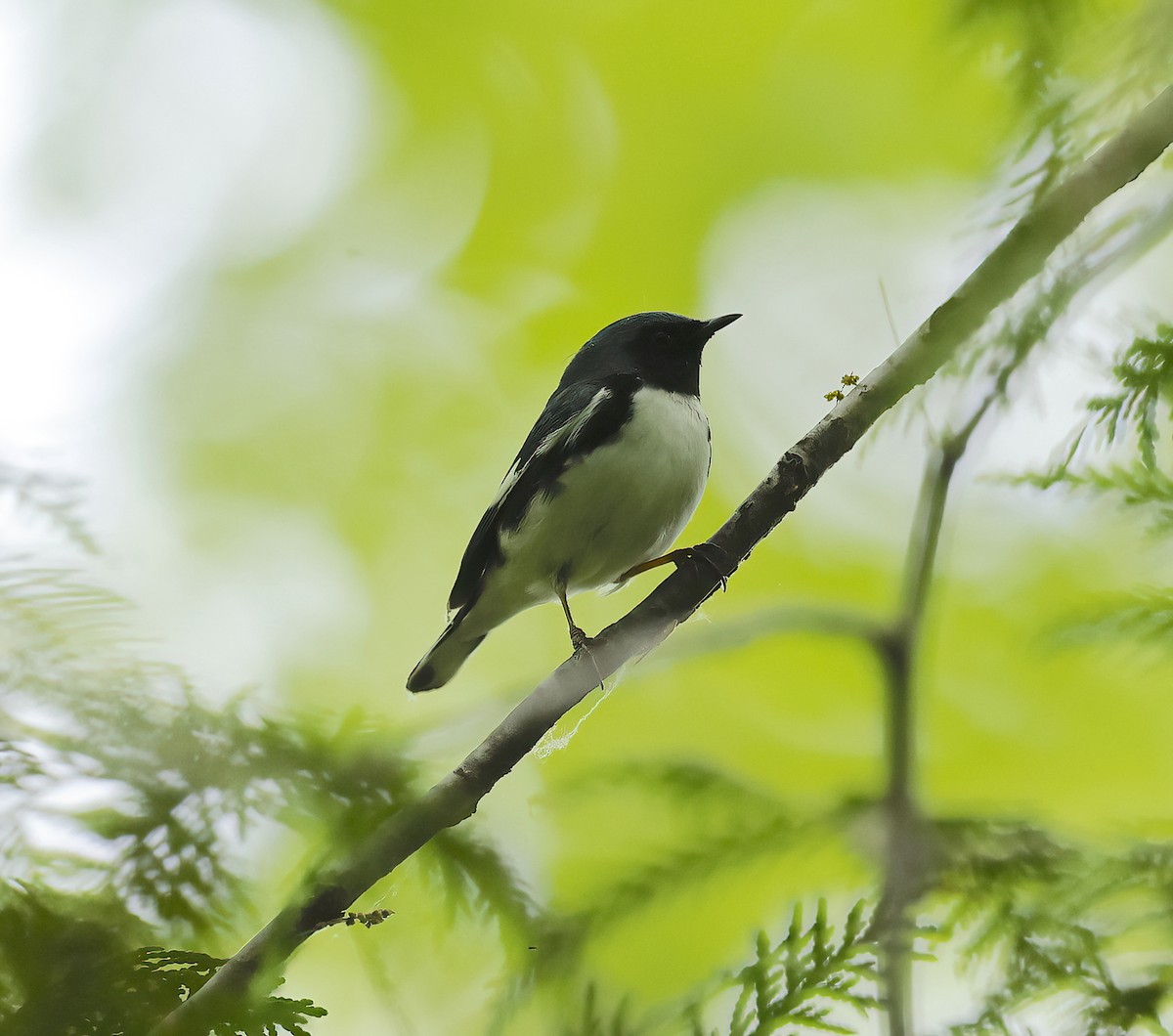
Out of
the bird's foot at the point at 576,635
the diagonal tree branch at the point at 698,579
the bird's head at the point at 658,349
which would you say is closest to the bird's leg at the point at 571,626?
the bird's foot at the point at 576,635

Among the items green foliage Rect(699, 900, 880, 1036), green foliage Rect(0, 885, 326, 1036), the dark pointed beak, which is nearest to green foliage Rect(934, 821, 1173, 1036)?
green foliage Rect(699, 900, 880, 1036)

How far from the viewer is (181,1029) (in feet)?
2.29

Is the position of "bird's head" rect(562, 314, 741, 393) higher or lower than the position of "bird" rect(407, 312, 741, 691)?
higher

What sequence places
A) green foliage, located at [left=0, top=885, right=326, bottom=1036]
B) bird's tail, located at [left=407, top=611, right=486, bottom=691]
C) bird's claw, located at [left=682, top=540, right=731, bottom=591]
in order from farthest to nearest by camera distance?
1. bird's tail, located at [left=407, top=611, right=486, bottom=691]
2. bird's claw, located at [left=682, top=540, right=731, bottom=591]
3. green foliage, located at [left=0, top=885, right=326, bottom=1036]

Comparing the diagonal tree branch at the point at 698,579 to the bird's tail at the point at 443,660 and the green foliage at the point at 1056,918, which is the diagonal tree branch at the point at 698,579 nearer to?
the green foliage at the point at 1056,918

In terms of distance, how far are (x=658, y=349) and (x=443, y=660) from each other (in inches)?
30.0

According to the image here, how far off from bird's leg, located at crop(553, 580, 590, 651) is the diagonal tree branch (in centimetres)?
29

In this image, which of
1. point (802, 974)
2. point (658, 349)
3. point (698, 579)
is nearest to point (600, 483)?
point (658, 349)

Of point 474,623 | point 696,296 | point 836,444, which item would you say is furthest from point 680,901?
point 696,296

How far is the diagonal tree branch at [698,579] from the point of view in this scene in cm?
81

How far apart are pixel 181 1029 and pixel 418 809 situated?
25cm

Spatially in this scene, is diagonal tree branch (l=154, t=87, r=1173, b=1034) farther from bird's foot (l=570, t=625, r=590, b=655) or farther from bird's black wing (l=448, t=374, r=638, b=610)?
bird's black wing (l=448, t=374, r=638, b=610)

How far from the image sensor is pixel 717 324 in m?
1.93

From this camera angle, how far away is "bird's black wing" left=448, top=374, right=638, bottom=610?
172cm
